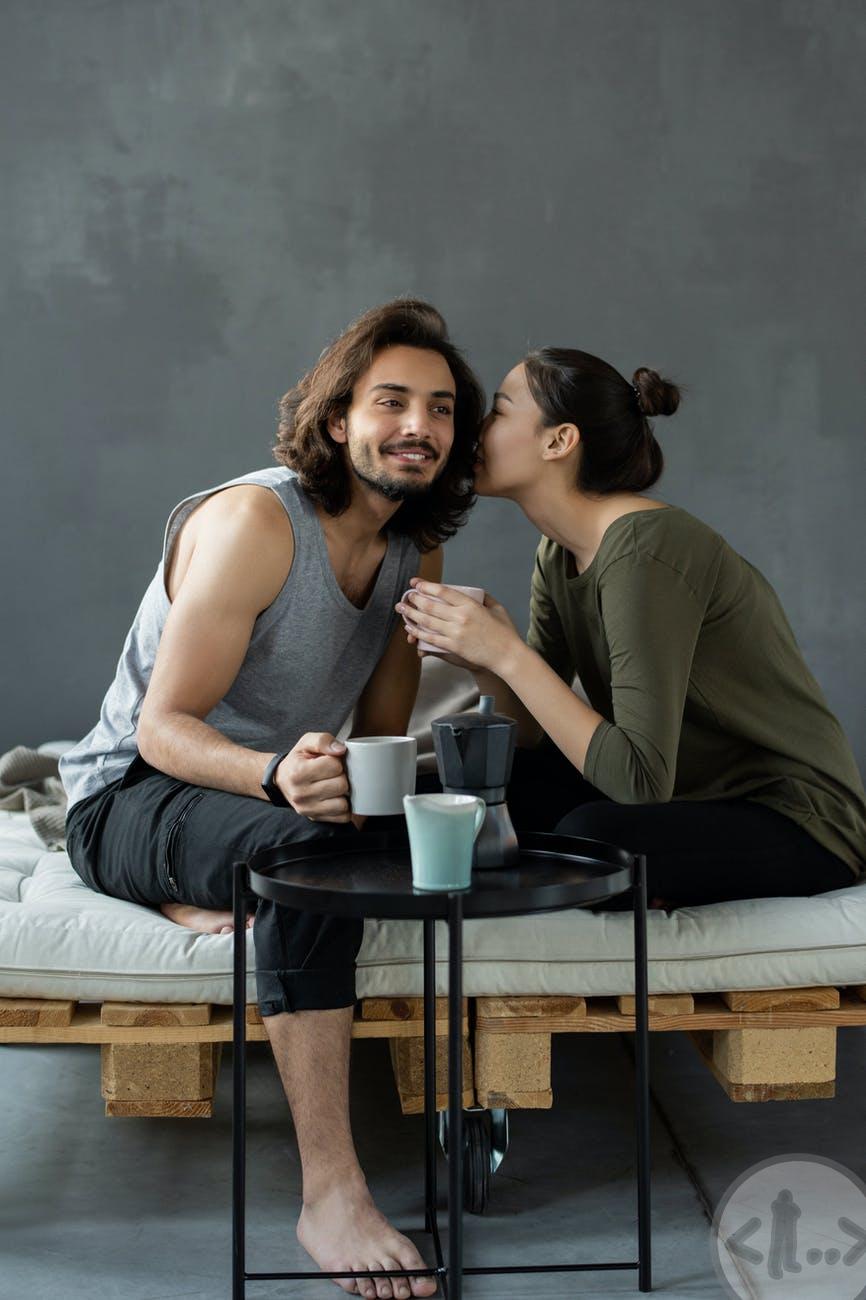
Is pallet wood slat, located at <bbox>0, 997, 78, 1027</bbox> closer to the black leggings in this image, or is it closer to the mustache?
the black leggings

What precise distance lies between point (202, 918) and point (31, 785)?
117cm

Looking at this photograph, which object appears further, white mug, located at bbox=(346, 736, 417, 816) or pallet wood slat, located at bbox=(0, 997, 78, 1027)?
pallet wood slat, located at bbox=(0, 997, 78, 1027)

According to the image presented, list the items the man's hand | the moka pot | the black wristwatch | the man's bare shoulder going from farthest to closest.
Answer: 1. the man's bare shoulder
2. the black wristwatch
3. the man's hand
4. the moka pot

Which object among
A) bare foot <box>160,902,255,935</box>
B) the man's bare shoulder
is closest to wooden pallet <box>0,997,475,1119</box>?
bare foot <box>160,902,255,935</box>

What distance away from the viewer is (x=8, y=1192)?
185 cm

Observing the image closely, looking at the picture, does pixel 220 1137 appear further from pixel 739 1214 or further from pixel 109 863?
pixel 739 1214

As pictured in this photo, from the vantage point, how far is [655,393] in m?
2.07

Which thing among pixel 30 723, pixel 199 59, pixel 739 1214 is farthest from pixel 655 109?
pixel 739 1214

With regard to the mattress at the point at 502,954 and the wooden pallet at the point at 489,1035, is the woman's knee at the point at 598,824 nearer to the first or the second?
the mattress at the point at 502,954

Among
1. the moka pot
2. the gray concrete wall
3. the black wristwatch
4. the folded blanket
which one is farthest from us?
the gray concrete wall

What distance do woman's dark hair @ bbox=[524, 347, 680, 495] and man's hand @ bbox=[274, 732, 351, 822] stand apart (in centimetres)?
72

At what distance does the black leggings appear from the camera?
1.82 m

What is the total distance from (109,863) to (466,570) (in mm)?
2011

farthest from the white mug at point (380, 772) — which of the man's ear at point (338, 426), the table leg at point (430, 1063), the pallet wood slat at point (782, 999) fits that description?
the man's ear at point (338, 426)
